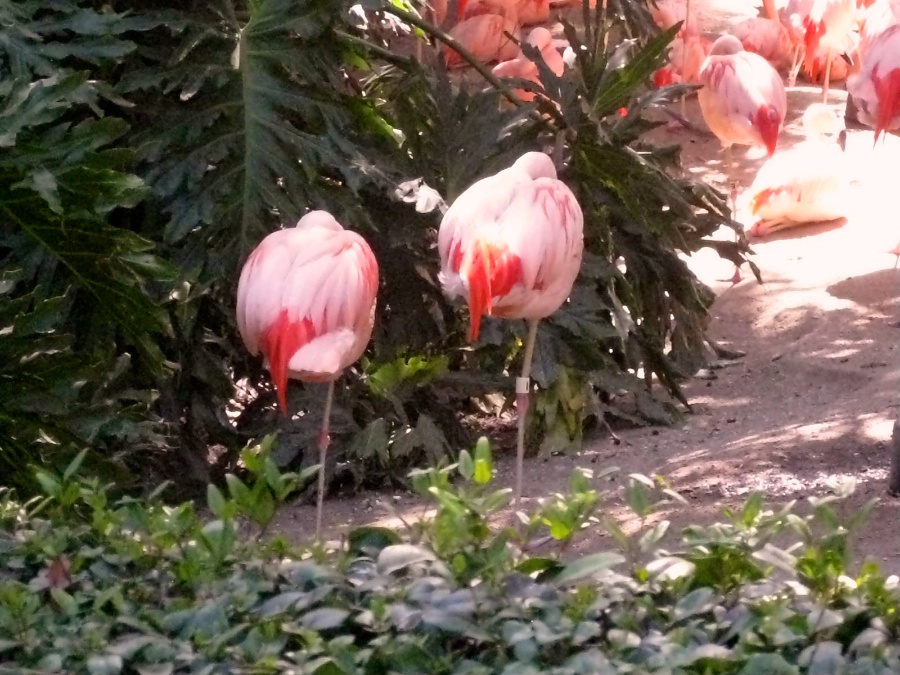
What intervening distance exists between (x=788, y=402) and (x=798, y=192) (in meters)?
1.95

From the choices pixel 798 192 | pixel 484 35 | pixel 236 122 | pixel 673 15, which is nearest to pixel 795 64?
pixel 673 15

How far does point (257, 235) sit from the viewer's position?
294 cm

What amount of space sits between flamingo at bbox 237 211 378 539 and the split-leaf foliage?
0.22 metres

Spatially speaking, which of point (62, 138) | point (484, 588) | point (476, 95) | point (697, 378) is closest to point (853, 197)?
point (697, 378)

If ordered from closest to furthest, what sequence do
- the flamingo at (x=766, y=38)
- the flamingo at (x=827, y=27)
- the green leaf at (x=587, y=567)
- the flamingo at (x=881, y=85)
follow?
the green leaf at (x=587, y=567) < the flamingo at (x=881, y=85) < the flamingo at (x=827, y=27) < the flamingo at (x=766, y=38)

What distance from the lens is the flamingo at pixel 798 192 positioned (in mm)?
5430

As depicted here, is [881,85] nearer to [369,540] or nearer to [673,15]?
[673,15]

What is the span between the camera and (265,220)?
2984mm

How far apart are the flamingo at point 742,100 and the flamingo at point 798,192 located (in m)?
0.24

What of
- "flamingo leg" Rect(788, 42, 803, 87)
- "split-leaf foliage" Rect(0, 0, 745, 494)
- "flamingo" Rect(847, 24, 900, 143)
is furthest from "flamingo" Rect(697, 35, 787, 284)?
"flamingo leg" Rect(788, 42, 803, 87)

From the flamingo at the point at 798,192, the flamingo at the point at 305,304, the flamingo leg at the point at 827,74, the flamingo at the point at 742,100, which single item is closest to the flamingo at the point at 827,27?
the flamingo leg at the point at 827,74

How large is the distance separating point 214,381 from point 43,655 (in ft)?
6.20

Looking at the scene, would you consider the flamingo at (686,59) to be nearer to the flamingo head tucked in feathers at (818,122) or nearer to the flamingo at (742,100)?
the flamingo head tucked in feathers at (818,122)

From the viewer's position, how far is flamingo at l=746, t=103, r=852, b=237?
5.43 meters
